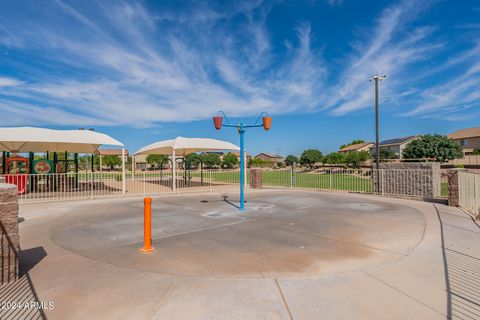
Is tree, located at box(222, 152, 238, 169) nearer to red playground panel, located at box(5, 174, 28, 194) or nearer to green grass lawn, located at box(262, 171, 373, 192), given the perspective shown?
green grass lawn, located at box(262, 171, 373, 192)

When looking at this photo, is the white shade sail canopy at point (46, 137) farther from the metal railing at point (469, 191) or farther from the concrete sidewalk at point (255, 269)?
the metal railing at point (469, 191)

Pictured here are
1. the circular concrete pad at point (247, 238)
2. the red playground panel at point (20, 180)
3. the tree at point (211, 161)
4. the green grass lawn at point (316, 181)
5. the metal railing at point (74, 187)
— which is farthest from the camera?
the tree at point (211, 161)

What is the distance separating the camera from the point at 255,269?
14.3 ft

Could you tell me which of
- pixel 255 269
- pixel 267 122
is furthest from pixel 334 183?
pixel 255 269

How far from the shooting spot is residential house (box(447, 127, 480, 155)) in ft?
193

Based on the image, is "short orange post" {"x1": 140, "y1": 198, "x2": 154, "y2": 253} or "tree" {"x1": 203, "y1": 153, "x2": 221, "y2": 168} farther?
"tree" {"x1": 203, "y1": 153, "x2": 221, "y2": 168}

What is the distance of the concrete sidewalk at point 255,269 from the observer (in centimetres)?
320

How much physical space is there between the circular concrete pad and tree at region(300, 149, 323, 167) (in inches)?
2479

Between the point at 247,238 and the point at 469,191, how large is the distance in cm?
891

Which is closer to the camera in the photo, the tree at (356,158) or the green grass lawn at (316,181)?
the green grass lawn at (316,181)

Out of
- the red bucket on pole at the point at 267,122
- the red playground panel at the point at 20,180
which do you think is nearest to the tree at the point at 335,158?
the red bucket on pole at the point at 267,122

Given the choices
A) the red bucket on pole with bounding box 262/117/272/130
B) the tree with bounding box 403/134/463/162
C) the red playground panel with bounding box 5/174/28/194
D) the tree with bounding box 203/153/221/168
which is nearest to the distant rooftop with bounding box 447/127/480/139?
the tree with bounding box 403/134/463/162

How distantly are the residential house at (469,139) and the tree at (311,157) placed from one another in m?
30.5

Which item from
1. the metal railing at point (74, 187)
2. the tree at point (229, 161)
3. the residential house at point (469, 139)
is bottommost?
the metal railing at point (74, 187)
